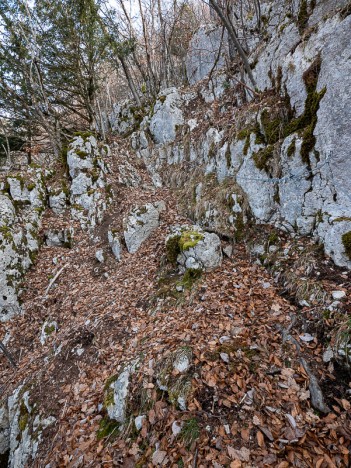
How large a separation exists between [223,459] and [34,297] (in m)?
7.31

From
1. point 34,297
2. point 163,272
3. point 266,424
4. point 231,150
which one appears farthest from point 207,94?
point 266,424

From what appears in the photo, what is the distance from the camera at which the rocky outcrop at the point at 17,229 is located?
24.5 ft

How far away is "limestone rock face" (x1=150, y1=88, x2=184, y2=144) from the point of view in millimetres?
11258

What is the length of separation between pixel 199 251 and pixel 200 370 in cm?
261

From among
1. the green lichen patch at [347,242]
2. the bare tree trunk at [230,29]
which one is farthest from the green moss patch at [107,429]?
the bare tree trunk at [230,29]

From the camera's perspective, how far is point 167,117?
448 inches

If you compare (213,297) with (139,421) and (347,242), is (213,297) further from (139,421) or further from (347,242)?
(347,242)

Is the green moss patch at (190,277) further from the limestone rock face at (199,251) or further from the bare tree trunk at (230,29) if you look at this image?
the bare tree trunk at (230,29)

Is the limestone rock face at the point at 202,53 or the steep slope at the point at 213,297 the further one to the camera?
the limestone rock face at the point at 202,53

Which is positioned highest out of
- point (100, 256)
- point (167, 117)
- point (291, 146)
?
point (167, 117)

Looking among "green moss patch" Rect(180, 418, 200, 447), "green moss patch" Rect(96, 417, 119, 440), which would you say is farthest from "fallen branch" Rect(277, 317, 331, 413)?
"green moss patch" Rect(96, 417, 119, 440)

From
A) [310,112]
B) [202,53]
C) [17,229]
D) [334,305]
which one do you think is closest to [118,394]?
[334,305]

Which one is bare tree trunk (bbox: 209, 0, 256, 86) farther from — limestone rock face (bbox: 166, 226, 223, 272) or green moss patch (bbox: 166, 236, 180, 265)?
green moss patch (bbox: 166, 236, 180, 265)

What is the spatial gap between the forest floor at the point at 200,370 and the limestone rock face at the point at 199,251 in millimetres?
296
